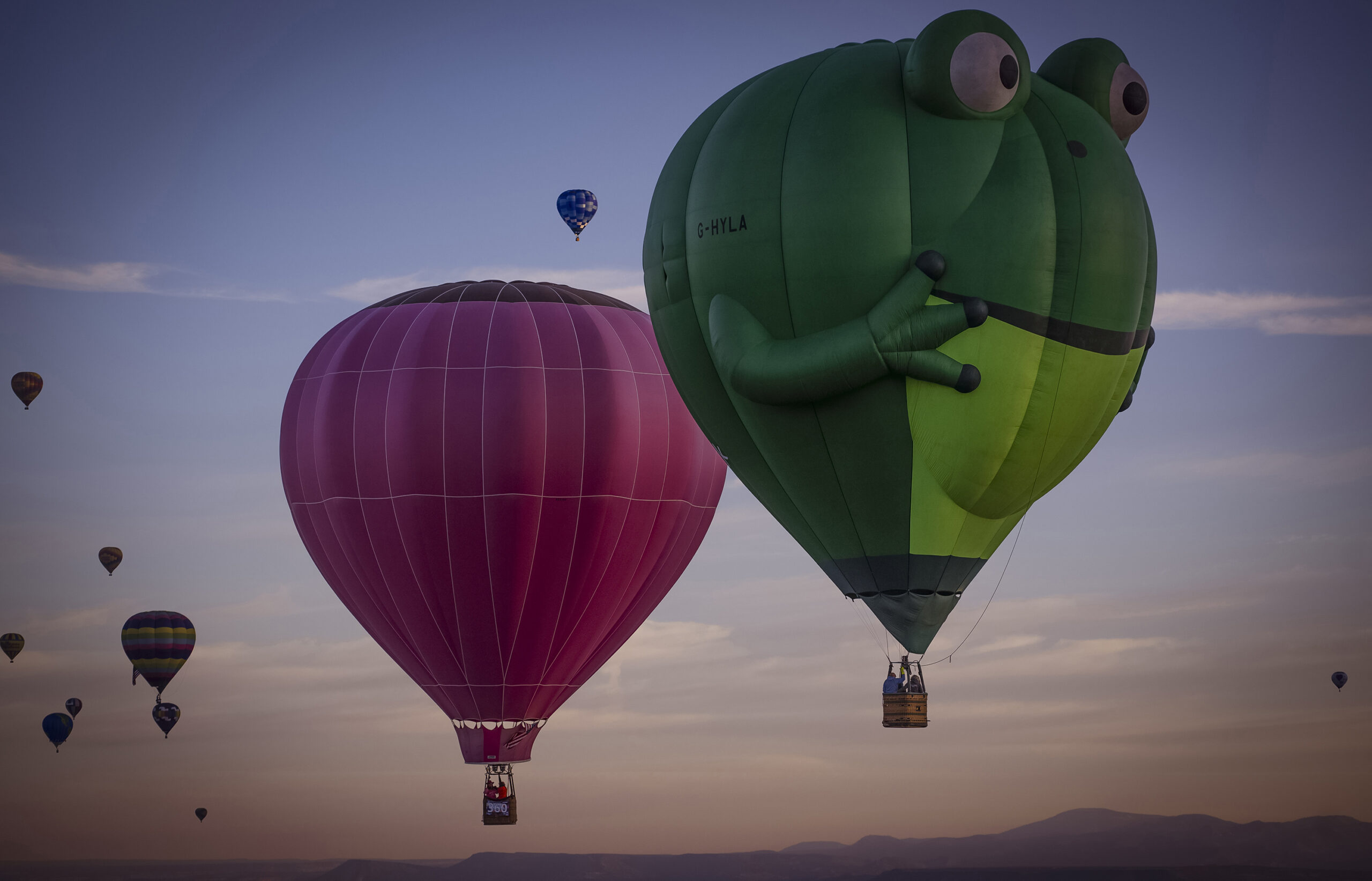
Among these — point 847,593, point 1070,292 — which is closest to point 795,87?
point 1070,292

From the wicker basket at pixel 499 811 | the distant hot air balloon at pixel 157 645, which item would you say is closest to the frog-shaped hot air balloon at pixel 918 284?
the wicker basket at pixel 499 811

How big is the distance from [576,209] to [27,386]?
16.2 metres

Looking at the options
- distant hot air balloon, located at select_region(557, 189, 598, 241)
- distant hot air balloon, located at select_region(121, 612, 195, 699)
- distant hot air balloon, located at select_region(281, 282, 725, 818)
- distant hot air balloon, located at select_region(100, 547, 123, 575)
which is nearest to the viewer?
distant hot air balloon, located at select_region(281, 282, 725, 818)

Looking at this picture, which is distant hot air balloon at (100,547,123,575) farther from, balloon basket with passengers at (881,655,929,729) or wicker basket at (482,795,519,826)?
balloon basket with passengers at (881,655,929,729)

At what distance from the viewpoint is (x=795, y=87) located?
1827cm

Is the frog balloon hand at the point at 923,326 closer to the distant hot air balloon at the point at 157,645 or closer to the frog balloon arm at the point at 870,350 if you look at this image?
the frog balloon arm at the point at 870,350

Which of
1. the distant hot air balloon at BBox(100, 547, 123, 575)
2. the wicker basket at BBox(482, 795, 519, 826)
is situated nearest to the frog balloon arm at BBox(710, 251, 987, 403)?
the wicker basket at BBox(482, 795, 519, 826)

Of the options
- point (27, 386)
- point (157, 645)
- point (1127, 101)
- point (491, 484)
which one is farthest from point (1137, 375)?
point (27, 386)

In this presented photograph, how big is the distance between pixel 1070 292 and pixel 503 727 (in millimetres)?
11713

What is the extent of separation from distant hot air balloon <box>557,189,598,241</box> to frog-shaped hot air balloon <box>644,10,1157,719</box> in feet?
38.4

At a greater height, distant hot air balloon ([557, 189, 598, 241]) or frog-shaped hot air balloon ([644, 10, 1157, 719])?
distant hot air balloon ([557, 189, 598, 241])

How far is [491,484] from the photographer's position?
2500cm

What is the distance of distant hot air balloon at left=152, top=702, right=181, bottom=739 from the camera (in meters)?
37.3

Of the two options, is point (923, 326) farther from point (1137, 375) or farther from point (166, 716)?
point (166, 716)
